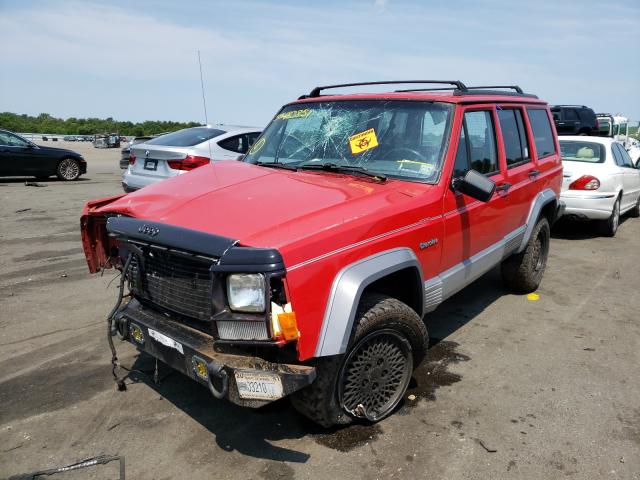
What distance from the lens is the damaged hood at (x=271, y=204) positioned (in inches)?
106

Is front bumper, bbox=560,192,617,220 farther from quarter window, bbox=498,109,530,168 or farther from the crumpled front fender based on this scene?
the crumpled front fender

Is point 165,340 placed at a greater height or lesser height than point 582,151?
lesser

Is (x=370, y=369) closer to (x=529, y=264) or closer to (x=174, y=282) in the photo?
(x=174, y=282)

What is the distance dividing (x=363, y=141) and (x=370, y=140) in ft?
0.19

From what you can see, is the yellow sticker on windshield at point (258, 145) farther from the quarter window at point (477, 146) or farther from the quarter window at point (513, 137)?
the quarter window at point (513, 137)

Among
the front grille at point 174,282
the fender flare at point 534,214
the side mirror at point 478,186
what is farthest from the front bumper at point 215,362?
the fender flare at point 534,214

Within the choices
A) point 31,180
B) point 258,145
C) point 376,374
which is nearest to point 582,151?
point 258,145

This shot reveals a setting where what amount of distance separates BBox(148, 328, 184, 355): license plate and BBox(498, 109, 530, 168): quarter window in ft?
10.7

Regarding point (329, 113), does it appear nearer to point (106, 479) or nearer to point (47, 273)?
point (106, 479)

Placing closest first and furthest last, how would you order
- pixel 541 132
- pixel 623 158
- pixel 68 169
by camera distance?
pixel 541 132 < pixel 623 158 < pixel 68 169

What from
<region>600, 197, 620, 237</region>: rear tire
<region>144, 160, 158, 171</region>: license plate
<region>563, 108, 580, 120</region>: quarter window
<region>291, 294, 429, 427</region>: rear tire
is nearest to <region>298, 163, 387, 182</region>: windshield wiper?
<region>291, 294, 429, 427</region>: rear tire

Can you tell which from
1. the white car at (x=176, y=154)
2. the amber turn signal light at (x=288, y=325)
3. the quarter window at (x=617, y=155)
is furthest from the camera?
the quarter window at (x=617, y=155)

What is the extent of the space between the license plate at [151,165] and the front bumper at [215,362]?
17.1 ft

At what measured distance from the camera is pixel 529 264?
5.31 meters
